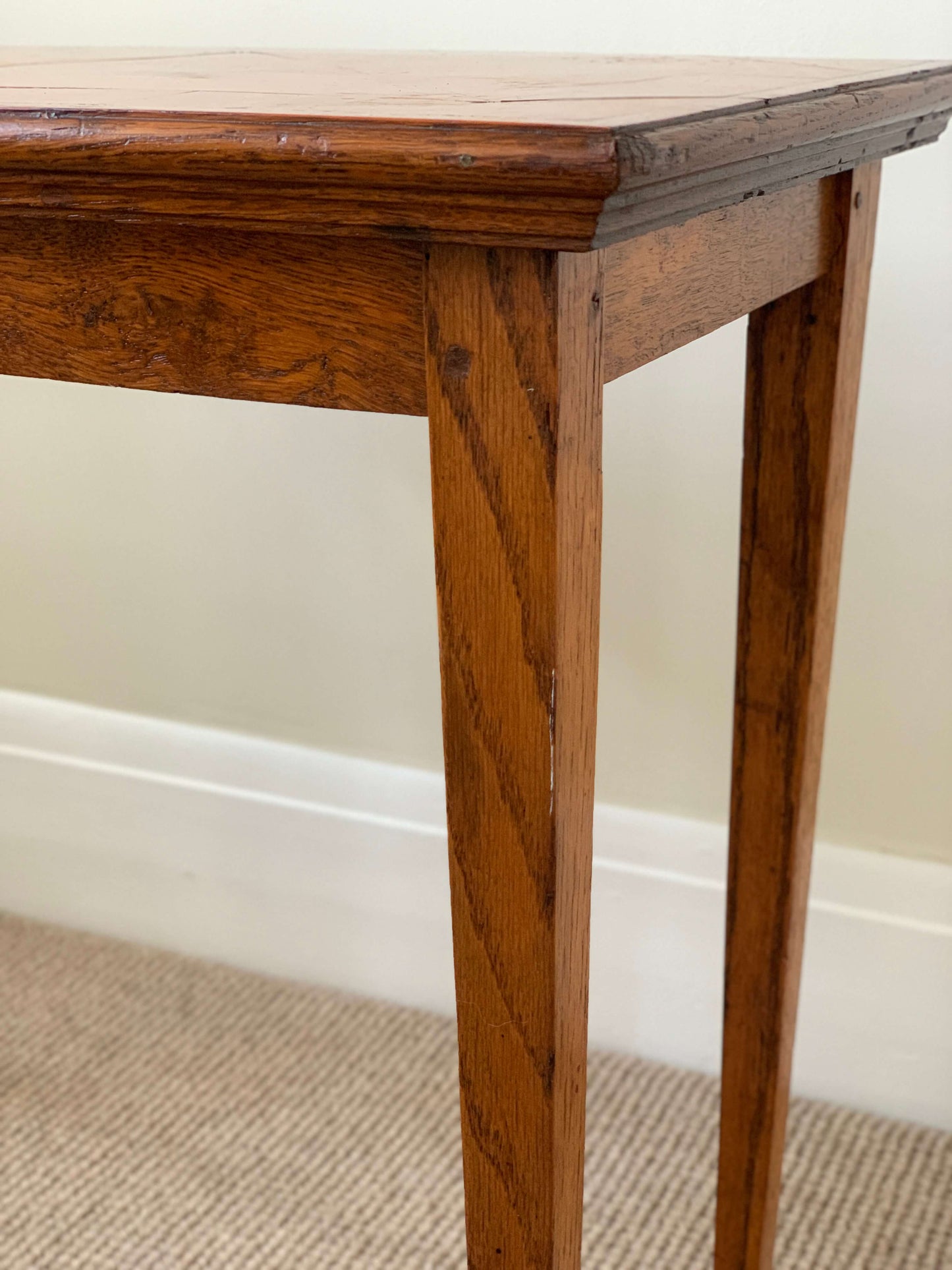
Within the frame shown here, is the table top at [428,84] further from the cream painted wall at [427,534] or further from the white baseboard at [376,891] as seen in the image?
the white baseboard at [376,891]

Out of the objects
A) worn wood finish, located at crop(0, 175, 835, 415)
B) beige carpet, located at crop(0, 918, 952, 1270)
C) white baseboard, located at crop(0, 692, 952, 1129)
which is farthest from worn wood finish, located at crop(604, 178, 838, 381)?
beige carpet, located at crop(0, 918, 952, 1270)

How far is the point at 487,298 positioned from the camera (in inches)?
15.1

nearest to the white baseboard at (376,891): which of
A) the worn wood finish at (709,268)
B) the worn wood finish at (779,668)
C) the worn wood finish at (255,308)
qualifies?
the worn wood finish at (779,668)

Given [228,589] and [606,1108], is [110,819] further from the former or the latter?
[606,1108]

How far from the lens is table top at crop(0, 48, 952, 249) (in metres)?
0.34

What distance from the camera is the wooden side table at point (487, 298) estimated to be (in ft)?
1.19

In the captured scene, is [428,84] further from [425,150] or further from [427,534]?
[427,534]

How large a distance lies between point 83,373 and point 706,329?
0.72 feet

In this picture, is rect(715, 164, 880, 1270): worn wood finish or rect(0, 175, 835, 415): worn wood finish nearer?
rect(0, 175, 835, 415): worn wood finish

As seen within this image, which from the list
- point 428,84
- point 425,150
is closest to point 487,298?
point 425,150

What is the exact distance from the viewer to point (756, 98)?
431 mm

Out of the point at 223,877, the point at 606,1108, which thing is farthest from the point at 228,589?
the point at 606,1108

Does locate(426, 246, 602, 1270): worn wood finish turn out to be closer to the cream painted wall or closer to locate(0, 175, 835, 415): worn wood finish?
locate(0, 175, 835, 415): worn wood finish

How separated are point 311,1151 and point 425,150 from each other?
85 cm
